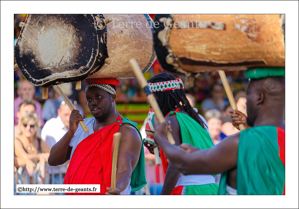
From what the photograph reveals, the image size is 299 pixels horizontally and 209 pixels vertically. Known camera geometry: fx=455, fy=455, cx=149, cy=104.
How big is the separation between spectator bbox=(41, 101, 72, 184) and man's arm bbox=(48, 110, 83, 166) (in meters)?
1.87

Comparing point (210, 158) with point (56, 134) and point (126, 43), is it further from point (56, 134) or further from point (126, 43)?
point (56, 134)

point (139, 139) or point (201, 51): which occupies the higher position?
point (201, 51)

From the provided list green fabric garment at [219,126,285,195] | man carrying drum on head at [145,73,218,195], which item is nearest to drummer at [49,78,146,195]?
man carrying drum on head at [145,73,218,195]

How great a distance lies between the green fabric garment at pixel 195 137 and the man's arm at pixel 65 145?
957 mm

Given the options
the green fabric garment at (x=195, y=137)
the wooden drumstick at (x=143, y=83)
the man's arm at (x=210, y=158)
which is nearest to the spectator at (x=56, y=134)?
the green fabric garment at (x=195, y=137)

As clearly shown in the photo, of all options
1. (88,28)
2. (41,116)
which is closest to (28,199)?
(88,28)

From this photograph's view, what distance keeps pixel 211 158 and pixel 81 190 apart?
159 centimetres

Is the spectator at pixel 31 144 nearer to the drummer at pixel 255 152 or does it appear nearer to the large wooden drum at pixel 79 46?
the large wooden drum at pixel 79 46

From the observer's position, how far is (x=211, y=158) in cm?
299

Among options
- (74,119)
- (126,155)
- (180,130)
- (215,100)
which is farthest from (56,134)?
(215,100)

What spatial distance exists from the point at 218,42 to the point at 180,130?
1316 millimetres

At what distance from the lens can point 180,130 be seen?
4.21 m

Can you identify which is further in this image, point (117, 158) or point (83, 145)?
point (83, 145)

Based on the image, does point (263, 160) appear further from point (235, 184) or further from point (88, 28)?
point (88, 28)
